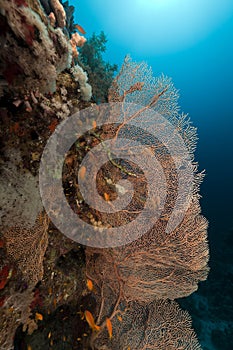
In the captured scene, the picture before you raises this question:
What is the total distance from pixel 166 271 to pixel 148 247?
2.59 feet

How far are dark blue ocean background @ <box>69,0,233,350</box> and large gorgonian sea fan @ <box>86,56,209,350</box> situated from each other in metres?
6.46

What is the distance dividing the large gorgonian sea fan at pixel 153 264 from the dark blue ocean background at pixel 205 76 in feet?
21.2

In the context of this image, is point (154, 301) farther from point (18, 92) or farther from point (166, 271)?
point (18, 92)

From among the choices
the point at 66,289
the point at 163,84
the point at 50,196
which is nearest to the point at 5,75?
the point at 50,196

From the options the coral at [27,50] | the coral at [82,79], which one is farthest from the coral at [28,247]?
the coral at [82,79]

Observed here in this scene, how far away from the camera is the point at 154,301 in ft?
16.4

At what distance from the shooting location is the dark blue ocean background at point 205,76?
13.8 m

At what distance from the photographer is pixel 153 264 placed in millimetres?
4145

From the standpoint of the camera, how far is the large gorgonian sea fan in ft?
12.1

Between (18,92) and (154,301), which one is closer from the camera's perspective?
(18,92)

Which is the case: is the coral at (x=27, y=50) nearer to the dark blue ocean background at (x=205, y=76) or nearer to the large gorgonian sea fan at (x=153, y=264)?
the large gorgonian sea fan at (x=153, y=264)

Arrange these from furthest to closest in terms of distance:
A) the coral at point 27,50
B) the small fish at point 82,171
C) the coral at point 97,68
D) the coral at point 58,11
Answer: the coral at point 97,68, the coral at point 58,11, the small fish at point 82,171, the coral at point 27,50

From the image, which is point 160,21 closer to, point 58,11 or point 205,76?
point 205,76

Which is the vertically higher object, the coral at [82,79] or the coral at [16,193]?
the coral at [82,79]
